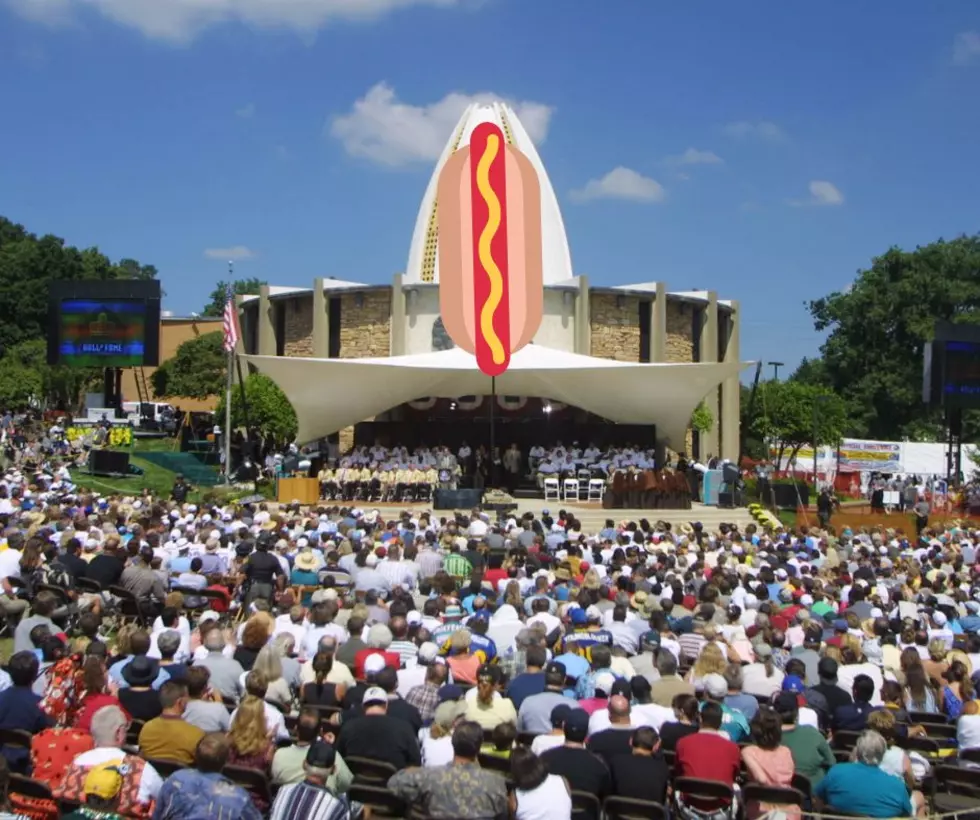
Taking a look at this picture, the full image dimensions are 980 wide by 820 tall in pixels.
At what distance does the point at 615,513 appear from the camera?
22.0 meters

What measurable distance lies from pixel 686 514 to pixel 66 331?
1911cm

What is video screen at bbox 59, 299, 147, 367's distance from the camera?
30094 mm

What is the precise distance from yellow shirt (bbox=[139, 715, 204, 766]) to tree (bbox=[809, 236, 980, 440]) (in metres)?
54.0

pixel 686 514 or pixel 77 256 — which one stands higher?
pixel 77 256

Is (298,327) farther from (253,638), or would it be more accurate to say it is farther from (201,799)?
(201,799)

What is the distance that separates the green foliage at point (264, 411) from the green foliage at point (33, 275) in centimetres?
2401

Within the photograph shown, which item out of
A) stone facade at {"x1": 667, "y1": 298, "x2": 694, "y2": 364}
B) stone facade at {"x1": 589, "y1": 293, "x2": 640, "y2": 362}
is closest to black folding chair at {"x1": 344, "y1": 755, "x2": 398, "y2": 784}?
stone facade at {"x1": 589, "y1": 293, "x2": 640, "y2": 362}

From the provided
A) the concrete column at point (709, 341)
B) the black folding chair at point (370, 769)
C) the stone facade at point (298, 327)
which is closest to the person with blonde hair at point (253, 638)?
the black folding chair at point (370, 769)

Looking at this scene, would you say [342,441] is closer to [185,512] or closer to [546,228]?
[546,228]

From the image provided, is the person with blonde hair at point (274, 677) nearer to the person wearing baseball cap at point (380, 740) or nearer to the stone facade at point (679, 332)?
the person wearing baseball cap at point (380, 740)

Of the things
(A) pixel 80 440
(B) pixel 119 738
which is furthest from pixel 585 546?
(A) pixel 80 440

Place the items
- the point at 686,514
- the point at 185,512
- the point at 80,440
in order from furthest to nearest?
the point at 80,440 → the point at 686,514 → the point at 185,512

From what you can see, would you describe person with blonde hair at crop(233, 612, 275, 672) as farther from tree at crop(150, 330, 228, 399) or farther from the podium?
tree at crop(150, 330, 228, 399)

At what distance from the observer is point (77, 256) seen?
59656 mm
